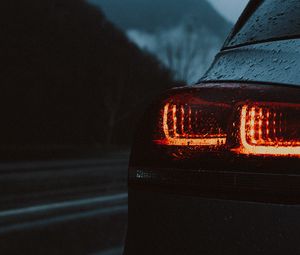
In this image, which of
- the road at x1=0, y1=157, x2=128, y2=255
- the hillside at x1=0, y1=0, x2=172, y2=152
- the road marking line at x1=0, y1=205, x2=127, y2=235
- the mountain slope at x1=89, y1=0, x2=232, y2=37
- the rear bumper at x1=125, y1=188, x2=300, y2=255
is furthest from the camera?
the mountain slope at x1=89, y1=0, x2=232, y2=37

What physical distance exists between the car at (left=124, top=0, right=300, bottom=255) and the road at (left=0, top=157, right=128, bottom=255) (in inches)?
123

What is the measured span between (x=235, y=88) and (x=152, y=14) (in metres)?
88.4

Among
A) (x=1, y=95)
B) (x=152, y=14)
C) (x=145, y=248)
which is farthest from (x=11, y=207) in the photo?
(x=152, y=14)

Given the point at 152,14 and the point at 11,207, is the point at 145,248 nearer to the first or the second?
the point at 11,207

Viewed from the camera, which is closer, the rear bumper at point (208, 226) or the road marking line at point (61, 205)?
the rear bumper at point (208, 226)

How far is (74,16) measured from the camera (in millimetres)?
29875

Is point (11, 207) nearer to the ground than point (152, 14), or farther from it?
nearer to the ground

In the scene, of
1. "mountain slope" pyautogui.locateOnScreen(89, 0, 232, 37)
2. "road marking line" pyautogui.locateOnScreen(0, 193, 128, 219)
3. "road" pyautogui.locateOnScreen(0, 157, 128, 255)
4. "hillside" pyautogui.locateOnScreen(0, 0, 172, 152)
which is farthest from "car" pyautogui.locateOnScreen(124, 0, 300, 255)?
"mountain slope" pyautogui.locateOnScreen(89, 0, 232, 37)

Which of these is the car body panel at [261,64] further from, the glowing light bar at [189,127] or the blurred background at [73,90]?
the blurred background at [73,90]

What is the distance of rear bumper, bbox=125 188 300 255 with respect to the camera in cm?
129

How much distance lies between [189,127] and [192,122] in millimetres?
17

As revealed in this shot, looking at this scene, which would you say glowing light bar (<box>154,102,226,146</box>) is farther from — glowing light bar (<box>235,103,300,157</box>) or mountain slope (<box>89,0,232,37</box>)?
mountain slope (<box>89,0,232,37</box>)

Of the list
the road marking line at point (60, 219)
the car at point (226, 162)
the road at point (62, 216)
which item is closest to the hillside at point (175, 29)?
the car at point (226, 162)

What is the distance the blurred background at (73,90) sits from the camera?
11.5 metres
